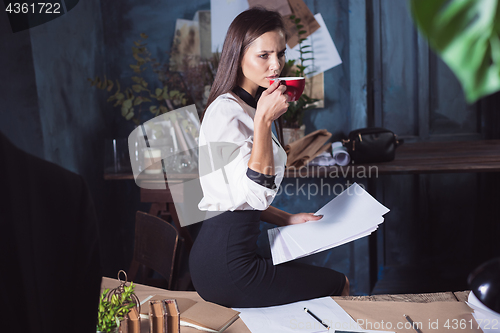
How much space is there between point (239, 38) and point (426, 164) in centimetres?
107

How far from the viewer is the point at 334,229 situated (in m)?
1.13

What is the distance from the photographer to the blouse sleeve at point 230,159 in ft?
3.72

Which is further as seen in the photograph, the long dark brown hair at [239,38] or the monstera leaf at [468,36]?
the long dark brown hair at [239,38]

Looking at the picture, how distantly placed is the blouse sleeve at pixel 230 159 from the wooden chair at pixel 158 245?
0.19m

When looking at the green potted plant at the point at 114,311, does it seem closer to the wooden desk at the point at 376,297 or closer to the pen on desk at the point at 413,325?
the wooden desk at the point at 376,297

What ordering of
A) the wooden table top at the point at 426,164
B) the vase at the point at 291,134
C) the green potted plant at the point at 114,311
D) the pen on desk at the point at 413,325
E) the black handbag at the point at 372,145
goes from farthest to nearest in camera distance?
A: the vase at the point at 291,134
the black handbag at the point at 372,145
the wooden table top at the point at 426,164
the pen on desk at the point at 413,325
the green potted plant at the point at 114,311

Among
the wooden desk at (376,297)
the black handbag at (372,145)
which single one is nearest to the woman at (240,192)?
the wooden desk at (376,297)

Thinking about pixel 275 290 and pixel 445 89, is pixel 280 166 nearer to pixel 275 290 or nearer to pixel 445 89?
pixel 275 290

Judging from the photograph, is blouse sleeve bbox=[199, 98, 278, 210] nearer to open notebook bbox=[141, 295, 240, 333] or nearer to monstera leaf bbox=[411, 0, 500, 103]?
open notebook bbox=[141, 295, 240, 333]

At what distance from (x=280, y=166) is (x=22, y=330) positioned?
3.37ft

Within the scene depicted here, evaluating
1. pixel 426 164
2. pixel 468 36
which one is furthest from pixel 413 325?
pixel 426 164

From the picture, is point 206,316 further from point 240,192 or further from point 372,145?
point 372,145

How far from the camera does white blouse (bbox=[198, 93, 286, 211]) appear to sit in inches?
45.4

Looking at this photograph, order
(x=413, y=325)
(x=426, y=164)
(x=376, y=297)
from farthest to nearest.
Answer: (x=426, y=164)
(x=376, y=297)
(x=413, y=325)
